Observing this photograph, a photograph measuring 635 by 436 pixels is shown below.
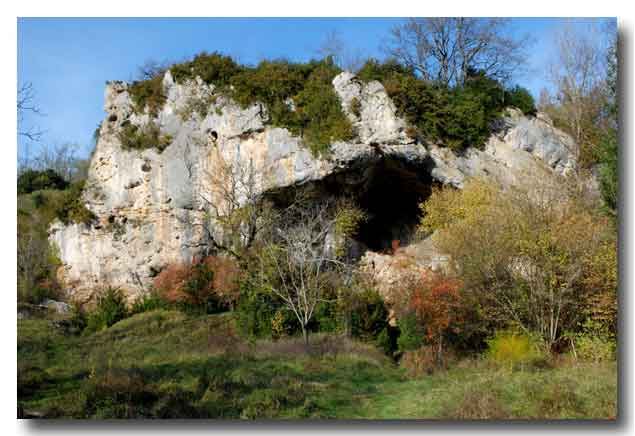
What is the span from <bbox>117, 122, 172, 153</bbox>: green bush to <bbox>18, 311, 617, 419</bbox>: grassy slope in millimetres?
8343

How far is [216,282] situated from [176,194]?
3682 millimetres

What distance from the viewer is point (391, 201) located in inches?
830

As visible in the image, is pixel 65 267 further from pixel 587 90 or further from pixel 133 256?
pixel 587 90

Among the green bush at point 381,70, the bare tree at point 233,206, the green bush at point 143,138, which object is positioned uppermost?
the green bush at point 381,70

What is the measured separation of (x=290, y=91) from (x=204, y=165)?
388cm

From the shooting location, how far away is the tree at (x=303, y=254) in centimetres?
1510

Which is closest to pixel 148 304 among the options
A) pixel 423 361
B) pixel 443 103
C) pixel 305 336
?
pixel 305 336

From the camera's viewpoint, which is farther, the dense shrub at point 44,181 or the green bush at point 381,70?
the green bush at point 381,70

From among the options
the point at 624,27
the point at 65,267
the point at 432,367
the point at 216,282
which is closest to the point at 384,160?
the point at 216,282

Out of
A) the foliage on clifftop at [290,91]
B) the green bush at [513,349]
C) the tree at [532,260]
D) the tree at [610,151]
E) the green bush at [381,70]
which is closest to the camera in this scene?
the tree at [610,151]

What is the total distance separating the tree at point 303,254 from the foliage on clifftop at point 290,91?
6.67 feet

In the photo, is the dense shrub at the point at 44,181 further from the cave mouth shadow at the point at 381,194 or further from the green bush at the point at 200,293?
the cave mouth shadow at the point at 381,194

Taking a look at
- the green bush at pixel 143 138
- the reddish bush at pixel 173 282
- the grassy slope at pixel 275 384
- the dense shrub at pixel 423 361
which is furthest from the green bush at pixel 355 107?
the dense shrub at pixel 423 361

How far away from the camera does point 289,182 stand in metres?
18.1
